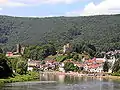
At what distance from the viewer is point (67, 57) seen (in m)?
150

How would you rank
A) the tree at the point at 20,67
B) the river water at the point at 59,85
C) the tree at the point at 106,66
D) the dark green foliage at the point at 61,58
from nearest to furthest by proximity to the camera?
the river water at the point at 59,85 → the tree at the point at 20,67 → the tree at the point at 106,66 → the dark green foliage at the point at 61,58

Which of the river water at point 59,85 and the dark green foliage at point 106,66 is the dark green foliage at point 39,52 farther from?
the river water at point 59,85

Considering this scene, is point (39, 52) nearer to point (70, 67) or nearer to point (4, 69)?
point (70, 67)

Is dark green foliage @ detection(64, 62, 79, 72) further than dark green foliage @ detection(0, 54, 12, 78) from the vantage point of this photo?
Yes

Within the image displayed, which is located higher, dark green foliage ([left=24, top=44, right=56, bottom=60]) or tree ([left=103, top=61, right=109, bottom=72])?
dark green foliage ([left=24, top=44, right=56, bottom=60])

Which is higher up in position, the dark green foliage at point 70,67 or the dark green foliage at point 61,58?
the dark green foliage at point 61,58

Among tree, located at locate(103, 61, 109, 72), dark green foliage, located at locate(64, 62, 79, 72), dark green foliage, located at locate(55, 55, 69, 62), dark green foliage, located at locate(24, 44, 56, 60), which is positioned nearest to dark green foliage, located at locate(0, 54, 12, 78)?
tree, located at locate(103, 61, 109, 72)

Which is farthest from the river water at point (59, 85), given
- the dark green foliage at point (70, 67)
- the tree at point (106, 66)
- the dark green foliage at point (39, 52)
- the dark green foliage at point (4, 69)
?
the dark green foliage at point (39, 52)

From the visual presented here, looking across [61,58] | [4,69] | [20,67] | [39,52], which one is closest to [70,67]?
[61,58]

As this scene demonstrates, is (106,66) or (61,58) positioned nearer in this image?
(106,66)

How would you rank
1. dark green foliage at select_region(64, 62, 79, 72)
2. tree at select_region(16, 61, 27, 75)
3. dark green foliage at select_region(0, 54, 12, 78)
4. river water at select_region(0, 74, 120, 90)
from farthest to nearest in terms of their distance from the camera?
dark green foliage at select_region(64, 62, 79, 72), tree at select_region(16, 61, 27, 75), dark green foliage at select_region(0, 54, 12, 78), river water at select_region(0, 74, 120, 90)

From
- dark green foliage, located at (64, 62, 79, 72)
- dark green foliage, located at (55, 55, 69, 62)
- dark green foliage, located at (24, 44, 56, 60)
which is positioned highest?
dark green foliage, located at (24, 44, 56, 60)

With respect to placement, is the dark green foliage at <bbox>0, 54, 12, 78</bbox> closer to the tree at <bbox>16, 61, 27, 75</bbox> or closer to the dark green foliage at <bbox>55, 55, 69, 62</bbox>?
the tree at <bbox>16, 61, 27, 75</bbox>

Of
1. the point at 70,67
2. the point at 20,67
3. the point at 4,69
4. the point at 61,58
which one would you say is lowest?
the point at 70,67
